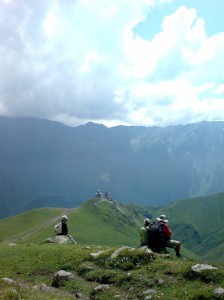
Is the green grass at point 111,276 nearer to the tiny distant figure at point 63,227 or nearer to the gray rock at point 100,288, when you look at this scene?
the gray rock at point 100,288

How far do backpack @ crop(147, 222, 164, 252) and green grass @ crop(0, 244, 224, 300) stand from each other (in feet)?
11.1

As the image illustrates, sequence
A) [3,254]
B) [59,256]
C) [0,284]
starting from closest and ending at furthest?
[0,284] < [59,256] < [3,254]

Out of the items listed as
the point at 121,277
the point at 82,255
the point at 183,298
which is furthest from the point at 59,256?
the point at 183,298

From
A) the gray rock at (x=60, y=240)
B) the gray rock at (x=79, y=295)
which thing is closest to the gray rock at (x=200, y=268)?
the gray rock at (x=79, y=295)

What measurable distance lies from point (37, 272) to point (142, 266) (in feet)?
29.6

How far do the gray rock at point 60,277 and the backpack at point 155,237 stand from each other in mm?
7512

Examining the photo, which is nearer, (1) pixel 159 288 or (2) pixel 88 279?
(1) pixel 159 288

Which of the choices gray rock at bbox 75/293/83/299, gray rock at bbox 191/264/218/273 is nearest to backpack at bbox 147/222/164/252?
gray rock at bbox 191/264/218/273

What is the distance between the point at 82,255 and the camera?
31016 mm

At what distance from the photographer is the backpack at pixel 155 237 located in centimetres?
3106

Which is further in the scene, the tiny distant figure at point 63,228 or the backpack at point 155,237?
the tiny distant figure at point 63,228

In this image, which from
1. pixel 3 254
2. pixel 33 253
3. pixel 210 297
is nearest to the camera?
pixel 210 297

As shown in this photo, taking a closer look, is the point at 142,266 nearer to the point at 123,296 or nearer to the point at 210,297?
the point at 123,296

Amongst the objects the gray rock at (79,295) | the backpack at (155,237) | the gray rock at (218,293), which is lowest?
the gray rock at (79,295)
